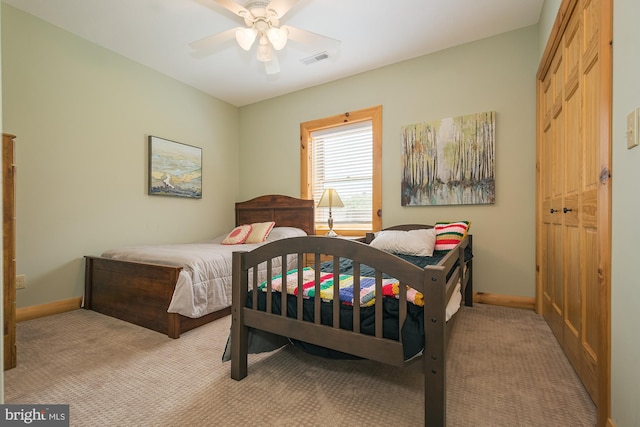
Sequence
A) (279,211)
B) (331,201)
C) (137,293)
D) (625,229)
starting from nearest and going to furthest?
(625,229) < (137,293) < (331,201) < (279,211)

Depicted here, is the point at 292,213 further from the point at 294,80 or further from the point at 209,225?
the point at 294,80

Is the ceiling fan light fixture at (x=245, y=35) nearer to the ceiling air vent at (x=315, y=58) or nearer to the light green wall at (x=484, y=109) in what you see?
the ceiling air vent at (x=315, y=58)

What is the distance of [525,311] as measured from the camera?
2.72 metres

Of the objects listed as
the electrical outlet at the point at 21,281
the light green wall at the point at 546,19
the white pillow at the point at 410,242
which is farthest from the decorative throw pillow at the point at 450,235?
the electrical outlet at the point at 21,281

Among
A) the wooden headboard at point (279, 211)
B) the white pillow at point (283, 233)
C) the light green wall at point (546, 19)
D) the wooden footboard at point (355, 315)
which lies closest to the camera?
the wooden footboard at point (355, 315)

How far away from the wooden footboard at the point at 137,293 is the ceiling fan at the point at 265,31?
1.75 meters

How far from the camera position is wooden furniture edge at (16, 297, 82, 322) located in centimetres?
256

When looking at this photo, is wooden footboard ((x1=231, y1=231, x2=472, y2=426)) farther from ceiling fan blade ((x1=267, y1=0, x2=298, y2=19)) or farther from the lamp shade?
the lamp shade

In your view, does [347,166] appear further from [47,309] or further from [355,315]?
[47,309]

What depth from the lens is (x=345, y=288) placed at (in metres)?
1.55

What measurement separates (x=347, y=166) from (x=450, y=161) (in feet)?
3.96

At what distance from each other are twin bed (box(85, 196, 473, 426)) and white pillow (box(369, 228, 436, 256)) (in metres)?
0.27

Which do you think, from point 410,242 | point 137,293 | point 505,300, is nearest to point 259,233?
point 137,293

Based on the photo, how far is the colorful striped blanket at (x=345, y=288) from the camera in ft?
4.48
